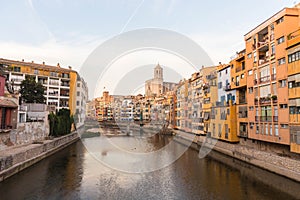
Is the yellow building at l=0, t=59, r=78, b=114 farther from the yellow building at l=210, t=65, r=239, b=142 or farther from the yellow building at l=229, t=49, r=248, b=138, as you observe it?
the yellow building at l=229, t=49, r=248, b=138

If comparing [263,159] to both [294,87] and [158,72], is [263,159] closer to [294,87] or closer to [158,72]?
[294,87]

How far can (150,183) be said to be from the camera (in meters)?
19.8

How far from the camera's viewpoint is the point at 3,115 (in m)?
25.1

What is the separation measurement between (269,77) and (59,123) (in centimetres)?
3452

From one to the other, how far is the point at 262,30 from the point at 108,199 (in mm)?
24022

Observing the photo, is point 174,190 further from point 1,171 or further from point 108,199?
point 1,171

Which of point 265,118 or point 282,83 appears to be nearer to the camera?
point 282,83

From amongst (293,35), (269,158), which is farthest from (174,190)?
(293,35)

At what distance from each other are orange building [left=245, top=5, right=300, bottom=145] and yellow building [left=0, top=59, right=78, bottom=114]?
4576 centimetres

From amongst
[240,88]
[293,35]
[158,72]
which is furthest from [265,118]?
[158,72]

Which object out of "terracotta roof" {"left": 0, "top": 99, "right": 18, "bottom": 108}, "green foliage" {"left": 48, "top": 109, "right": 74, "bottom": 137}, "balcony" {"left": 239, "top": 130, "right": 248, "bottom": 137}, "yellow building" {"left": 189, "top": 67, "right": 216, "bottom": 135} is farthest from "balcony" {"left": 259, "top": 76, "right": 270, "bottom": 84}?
"green foliage" {"left": 48, "top": 109, "right": 74, "bottom": 137}

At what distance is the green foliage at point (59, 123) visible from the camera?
1524 inches

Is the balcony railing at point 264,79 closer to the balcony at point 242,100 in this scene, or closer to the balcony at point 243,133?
the balcony at point 242,100

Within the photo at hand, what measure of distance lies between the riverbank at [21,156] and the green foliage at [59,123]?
5059 millimetres
